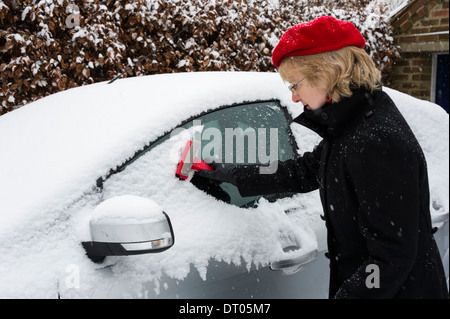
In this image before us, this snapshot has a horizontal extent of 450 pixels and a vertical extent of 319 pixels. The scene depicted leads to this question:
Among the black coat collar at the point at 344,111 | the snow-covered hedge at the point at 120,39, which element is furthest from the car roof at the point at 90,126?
the snow-covered hedge at the point at 120,39

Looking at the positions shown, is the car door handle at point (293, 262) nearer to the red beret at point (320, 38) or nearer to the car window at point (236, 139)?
the car window at point (236, 139)

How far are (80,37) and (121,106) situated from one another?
86.7 inches

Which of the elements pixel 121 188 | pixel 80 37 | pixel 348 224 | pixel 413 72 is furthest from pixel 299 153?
pixel 413 72

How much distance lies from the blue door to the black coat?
6.80m

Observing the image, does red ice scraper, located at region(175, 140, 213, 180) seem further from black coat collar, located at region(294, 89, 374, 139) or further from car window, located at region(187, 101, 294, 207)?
black coat collar, located at region(294, 89, 374, 139)

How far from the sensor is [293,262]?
1823 millimetres

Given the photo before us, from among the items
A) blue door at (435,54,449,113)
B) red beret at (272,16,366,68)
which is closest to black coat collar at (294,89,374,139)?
red beret at (272,16,366,68)

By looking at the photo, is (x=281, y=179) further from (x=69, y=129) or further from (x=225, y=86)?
(x=69, y=129)

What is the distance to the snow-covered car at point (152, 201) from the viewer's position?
1.36m

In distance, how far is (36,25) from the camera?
3.61 m

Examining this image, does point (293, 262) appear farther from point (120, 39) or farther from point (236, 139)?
point (120, 39)

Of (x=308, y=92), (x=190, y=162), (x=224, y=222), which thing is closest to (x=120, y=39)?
(x=190, y=162)

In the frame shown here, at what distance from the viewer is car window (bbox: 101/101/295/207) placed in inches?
71.3

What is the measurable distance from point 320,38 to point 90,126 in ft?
3.09
